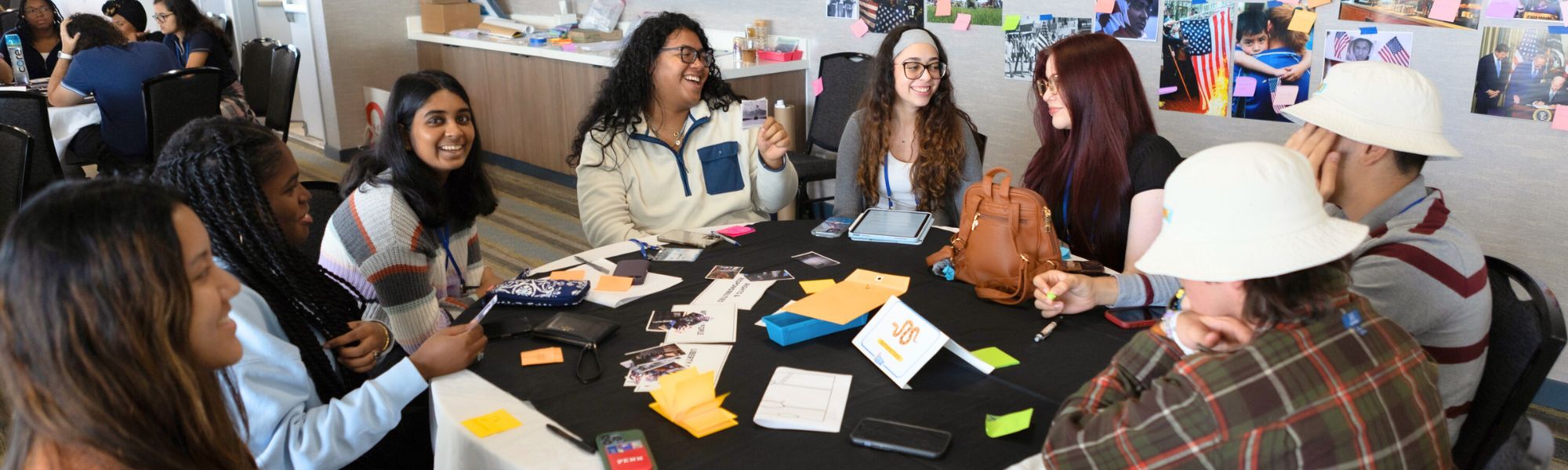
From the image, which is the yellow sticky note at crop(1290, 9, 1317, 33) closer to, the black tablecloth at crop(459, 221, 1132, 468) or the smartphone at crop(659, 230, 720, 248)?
the black tablecloth at crop(459, 221, 1132, 468)

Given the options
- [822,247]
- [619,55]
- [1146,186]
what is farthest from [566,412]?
[619,55]

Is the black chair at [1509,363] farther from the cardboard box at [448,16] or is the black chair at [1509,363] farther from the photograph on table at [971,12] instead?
the cardboard box at [448,16]

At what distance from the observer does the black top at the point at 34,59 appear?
5.68 m

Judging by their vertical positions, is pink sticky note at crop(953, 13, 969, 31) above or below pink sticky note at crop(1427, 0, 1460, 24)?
below

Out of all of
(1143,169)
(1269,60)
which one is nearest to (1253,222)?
(1143,169)

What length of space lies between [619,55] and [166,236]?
2041 millimetres

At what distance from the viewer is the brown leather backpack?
6.82 feet

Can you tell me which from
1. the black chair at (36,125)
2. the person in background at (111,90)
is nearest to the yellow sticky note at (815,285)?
the black chair at (36,125)

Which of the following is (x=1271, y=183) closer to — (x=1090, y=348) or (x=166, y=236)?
(x=1090, y=348)

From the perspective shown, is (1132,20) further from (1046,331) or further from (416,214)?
(416,214)

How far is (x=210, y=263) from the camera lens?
48.1 inches

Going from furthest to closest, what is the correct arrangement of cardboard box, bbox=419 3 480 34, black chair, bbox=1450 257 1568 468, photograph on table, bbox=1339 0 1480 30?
cardboard box, bbox=419 3 480 34 → photograph on table, bbox=1339 0 1480 30 → black chair, bbox=1450 257 1568 468

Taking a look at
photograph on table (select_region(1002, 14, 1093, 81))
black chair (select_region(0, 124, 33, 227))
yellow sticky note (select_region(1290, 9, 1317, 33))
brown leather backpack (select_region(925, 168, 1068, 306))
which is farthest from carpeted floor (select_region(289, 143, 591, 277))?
yellow sticky note (select_region(1290, 9, 1317, 33))

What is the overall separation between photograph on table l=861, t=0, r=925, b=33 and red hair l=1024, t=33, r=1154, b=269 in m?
2.15
